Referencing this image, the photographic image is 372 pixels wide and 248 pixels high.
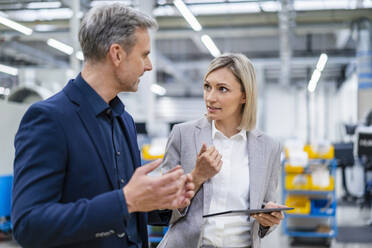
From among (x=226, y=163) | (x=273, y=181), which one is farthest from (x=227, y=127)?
(x=273, y=181)

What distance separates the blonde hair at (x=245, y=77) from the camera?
1.92 m

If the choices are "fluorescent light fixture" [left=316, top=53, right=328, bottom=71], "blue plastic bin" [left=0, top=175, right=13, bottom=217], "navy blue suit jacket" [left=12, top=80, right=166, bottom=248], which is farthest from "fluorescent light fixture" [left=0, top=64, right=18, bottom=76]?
"fluorescent light fixture" [left=316, top=53, right=328, bottom=71]

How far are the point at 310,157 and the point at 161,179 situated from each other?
16.5 ft

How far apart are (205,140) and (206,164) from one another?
26 cm

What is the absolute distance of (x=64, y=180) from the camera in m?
1.18

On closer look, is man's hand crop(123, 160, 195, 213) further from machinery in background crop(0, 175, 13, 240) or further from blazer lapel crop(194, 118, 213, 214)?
machinery in background crop(0, 175, 13, 240)

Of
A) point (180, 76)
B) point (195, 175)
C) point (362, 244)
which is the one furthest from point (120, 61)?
point (180, 76)

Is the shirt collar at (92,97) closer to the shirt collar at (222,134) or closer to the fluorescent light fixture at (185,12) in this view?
the shirt collar at (222,134)

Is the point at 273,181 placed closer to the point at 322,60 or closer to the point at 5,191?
the point at 5,191

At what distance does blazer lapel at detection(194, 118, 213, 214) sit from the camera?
1788 millimetres

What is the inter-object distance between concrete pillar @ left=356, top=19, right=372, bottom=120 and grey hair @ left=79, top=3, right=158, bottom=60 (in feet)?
35.8

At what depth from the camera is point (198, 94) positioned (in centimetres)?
2328

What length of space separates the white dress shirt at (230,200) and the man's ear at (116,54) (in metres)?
0.79

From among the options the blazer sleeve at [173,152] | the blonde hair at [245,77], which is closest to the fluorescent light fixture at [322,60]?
the blonde hair at [245,77]
